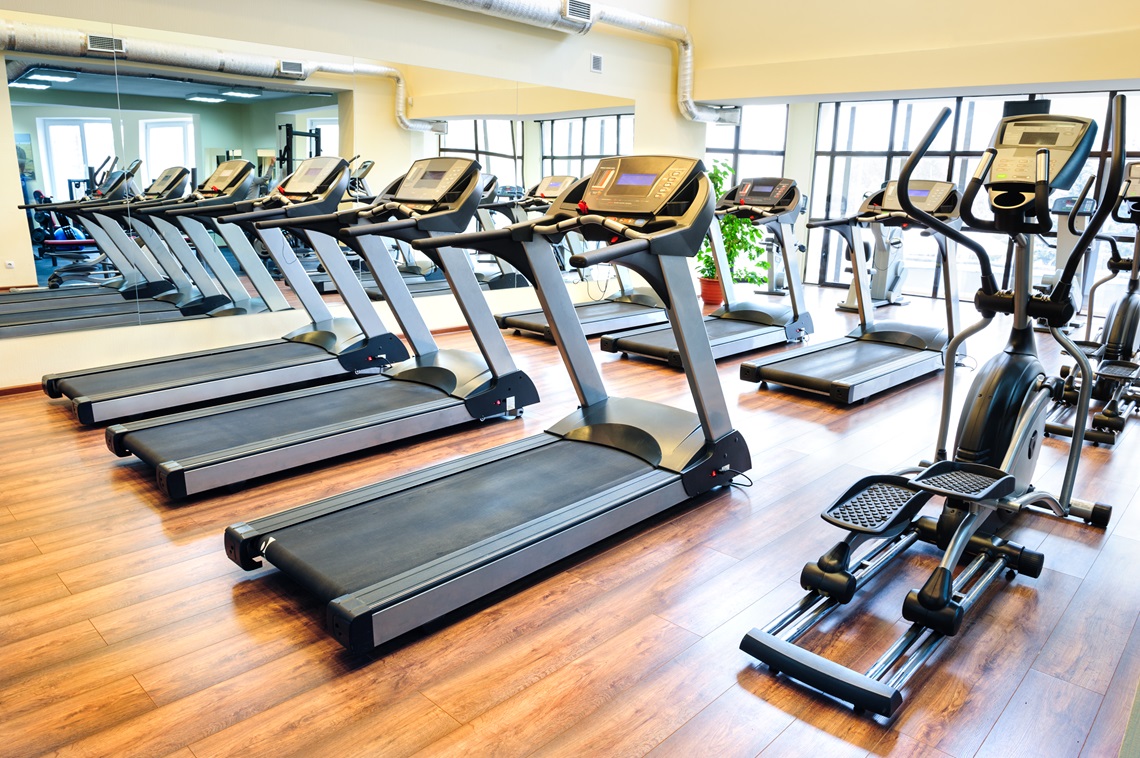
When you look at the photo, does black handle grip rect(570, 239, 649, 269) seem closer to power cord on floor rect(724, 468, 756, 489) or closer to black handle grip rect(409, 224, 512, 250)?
black handle grip rect(409, 224, 512, 250)

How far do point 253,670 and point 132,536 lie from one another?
3.85 ft

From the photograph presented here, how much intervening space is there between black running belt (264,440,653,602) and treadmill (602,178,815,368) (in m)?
2.87

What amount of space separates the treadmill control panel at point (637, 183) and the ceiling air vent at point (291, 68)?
3.63m

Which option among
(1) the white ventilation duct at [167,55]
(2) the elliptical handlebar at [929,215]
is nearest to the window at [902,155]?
(1) the white ventilation duct at [167,55]

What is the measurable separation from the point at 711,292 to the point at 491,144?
297 centimetres

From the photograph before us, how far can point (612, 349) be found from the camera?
6375 mm

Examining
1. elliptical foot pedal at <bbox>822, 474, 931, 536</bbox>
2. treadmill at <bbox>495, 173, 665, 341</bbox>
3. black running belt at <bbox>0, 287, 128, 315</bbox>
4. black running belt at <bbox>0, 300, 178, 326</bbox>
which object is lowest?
treadmill at <bbox>495, 173, 665, 341</bbox>

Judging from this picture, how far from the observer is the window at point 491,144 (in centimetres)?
741

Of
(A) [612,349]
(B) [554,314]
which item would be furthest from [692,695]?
(A) [612,349]

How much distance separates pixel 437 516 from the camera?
2.88m

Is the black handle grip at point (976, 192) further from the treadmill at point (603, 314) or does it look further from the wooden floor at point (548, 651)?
the treadmill at point (603, 314)

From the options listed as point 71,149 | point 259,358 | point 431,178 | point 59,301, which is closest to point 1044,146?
point 431,178

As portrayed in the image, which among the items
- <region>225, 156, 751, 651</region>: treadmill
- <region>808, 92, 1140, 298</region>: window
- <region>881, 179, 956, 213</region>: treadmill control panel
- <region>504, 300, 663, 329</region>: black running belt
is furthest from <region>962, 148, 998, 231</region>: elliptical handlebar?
<region>808, 92, 1140, 298</region>: window

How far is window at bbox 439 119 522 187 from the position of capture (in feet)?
24.3
